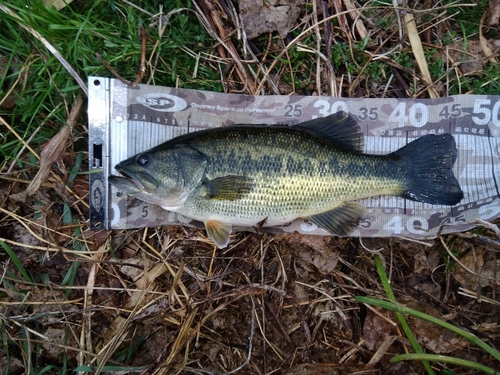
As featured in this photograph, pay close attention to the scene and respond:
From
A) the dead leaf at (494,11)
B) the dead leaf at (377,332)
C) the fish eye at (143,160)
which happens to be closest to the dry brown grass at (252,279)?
the dead leaf at (377,332)

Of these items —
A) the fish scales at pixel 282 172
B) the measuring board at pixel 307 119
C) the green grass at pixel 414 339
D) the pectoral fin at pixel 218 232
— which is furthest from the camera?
the measuring board at pixel 307 119

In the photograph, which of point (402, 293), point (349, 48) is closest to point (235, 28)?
point (349, 48)

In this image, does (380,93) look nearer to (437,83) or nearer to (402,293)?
(437,83)

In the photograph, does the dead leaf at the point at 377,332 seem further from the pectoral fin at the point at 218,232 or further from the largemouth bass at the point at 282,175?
the pectoral fin at the point at 218,232

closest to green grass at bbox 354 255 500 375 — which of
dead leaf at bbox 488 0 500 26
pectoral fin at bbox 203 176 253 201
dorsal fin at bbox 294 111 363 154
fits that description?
dorsal fin at bbox 294 111 363 154

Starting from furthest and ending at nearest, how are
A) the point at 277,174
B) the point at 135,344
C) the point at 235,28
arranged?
the point at 235,28
the point at 135,344
the point at 277,174

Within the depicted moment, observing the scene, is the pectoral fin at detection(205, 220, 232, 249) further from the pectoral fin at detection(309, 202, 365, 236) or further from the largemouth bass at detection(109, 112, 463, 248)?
the pectoral fin at detection(309, 202, 365, 236)

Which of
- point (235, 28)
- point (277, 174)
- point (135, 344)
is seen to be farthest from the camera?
point (235, 28)
